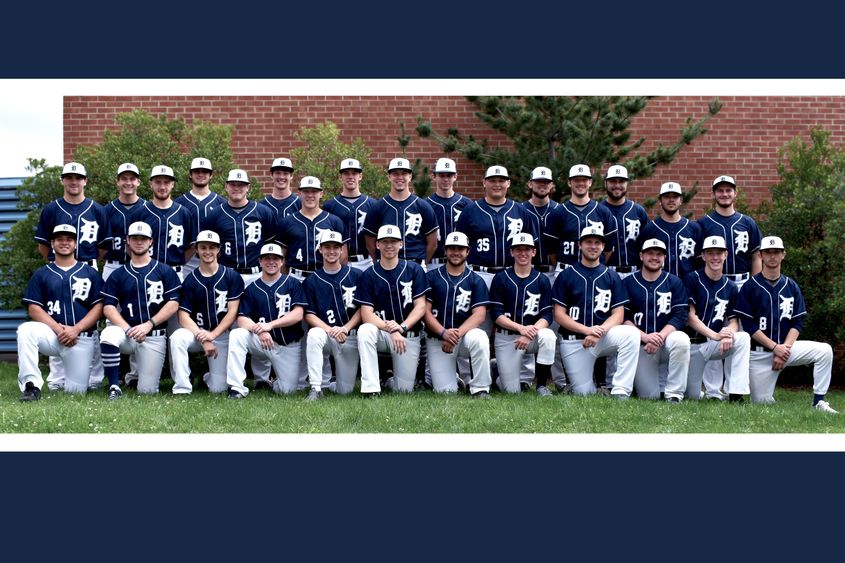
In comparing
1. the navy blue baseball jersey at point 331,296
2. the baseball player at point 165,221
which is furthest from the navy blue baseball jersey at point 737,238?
the baseball player at point 165,221

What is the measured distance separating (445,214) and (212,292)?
2681mm

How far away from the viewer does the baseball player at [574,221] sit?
1027 centimetres

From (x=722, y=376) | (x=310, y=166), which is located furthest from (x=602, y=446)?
(x=310, y=166)

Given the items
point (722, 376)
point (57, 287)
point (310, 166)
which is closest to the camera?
point (57, 287)

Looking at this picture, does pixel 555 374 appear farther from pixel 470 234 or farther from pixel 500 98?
pixel 500 98

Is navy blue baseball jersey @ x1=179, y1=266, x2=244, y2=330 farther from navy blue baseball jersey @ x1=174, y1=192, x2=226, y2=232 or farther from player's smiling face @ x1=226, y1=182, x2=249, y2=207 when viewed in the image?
player's smiling face @ x1=226, y1=182, x2=249, y2=207

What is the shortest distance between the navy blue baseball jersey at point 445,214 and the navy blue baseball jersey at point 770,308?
124 inches

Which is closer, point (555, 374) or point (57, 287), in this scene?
point (57, 287)

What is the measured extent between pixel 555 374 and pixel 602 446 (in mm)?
3009

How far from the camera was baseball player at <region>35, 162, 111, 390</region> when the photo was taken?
10.1 metres

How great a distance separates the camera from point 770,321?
32.5 ft

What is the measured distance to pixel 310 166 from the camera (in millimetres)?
11633

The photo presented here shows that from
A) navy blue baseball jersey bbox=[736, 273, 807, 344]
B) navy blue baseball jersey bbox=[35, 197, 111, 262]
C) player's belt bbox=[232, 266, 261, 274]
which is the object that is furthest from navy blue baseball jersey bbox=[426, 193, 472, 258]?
navy blue baseball jersey bbox=[35, 197, 111, 262]

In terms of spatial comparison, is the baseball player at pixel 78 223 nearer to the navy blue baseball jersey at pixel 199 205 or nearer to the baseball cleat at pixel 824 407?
the navy blue baseball jersey at pixel 199 205
